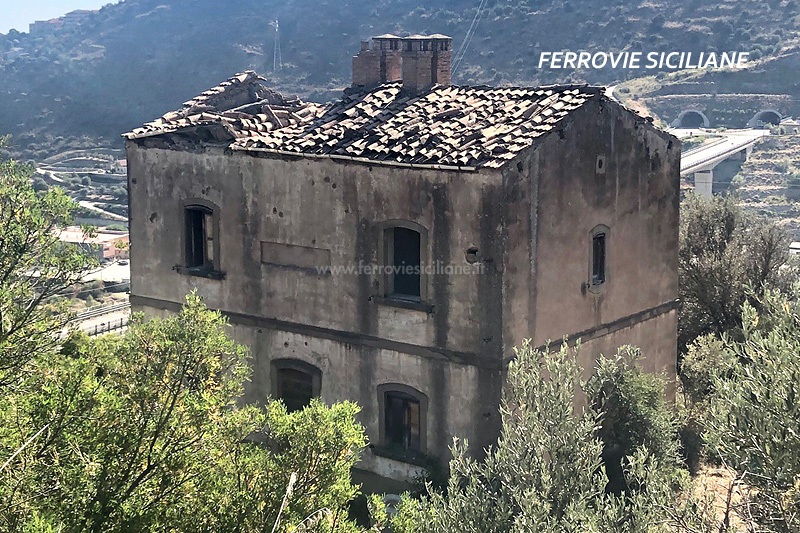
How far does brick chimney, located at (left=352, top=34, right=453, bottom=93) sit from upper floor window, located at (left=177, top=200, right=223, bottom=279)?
437 cm

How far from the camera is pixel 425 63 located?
22562mm

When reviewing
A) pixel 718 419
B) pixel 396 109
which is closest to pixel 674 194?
pixel 396 109

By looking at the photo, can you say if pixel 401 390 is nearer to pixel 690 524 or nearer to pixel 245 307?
pixel 245 307

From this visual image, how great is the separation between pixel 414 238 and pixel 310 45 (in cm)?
11736

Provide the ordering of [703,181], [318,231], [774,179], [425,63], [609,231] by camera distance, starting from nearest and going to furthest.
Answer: [318,231] → [609,231] → [425,63] → [703,181] → [774,179]

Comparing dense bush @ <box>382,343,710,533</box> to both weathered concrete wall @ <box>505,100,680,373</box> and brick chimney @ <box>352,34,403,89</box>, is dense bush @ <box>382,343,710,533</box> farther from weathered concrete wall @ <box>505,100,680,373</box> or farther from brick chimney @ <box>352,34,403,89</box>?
brick chimney @ <box>352,34,403,89</box>

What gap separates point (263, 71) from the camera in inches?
5079

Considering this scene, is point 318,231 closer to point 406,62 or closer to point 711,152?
point 406,62

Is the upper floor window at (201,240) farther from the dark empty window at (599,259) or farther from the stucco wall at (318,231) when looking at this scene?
the dark empty window at (599,259)

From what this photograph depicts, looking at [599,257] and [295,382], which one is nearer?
[599,257]

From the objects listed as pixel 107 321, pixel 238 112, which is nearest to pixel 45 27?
pixel 107 321

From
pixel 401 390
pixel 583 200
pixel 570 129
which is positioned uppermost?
pixel 570 129

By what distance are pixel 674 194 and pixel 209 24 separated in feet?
448

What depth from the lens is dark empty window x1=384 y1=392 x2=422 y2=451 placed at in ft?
63.3
